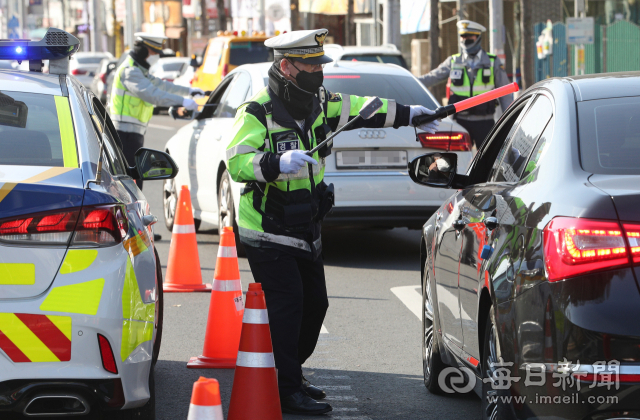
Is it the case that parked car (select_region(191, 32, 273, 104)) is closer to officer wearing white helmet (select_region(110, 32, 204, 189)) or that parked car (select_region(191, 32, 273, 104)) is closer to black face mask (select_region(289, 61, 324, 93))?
officer wearing white helmet (select_region(110, 32, 204, 189))

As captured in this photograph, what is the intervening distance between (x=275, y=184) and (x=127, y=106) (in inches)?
244

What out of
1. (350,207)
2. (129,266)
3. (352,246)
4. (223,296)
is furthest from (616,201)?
(352,246)

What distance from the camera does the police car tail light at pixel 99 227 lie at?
12.2 ft

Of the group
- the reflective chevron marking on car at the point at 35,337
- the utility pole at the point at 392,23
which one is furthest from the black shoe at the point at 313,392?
the utility pole at the point at 392,23

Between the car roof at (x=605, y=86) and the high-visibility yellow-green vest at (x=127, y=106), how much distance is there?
281 inches

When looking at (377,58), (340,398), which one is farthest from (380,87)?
(377,58)

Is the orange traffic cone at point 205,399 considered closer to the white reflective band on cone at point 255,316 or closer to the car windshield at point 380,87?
the white reflective band on cone at point 255,316

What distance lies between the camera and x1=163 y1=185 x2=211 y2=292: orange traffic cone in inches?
315

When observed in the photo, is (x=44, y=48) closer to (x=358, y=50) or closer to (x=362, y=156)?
(x=362, y=156)

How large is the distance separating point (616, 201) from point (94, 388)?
70.4 inches

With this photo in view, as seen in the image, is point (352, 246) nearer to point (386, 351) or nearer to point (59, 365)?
point (386, 351)

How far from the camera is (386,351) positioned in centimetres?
618

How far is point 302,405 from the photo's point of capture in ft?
16.0

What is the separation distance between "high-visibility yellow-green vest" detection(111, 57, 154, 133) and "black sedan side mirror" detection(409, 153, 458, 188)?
6.37 meters
